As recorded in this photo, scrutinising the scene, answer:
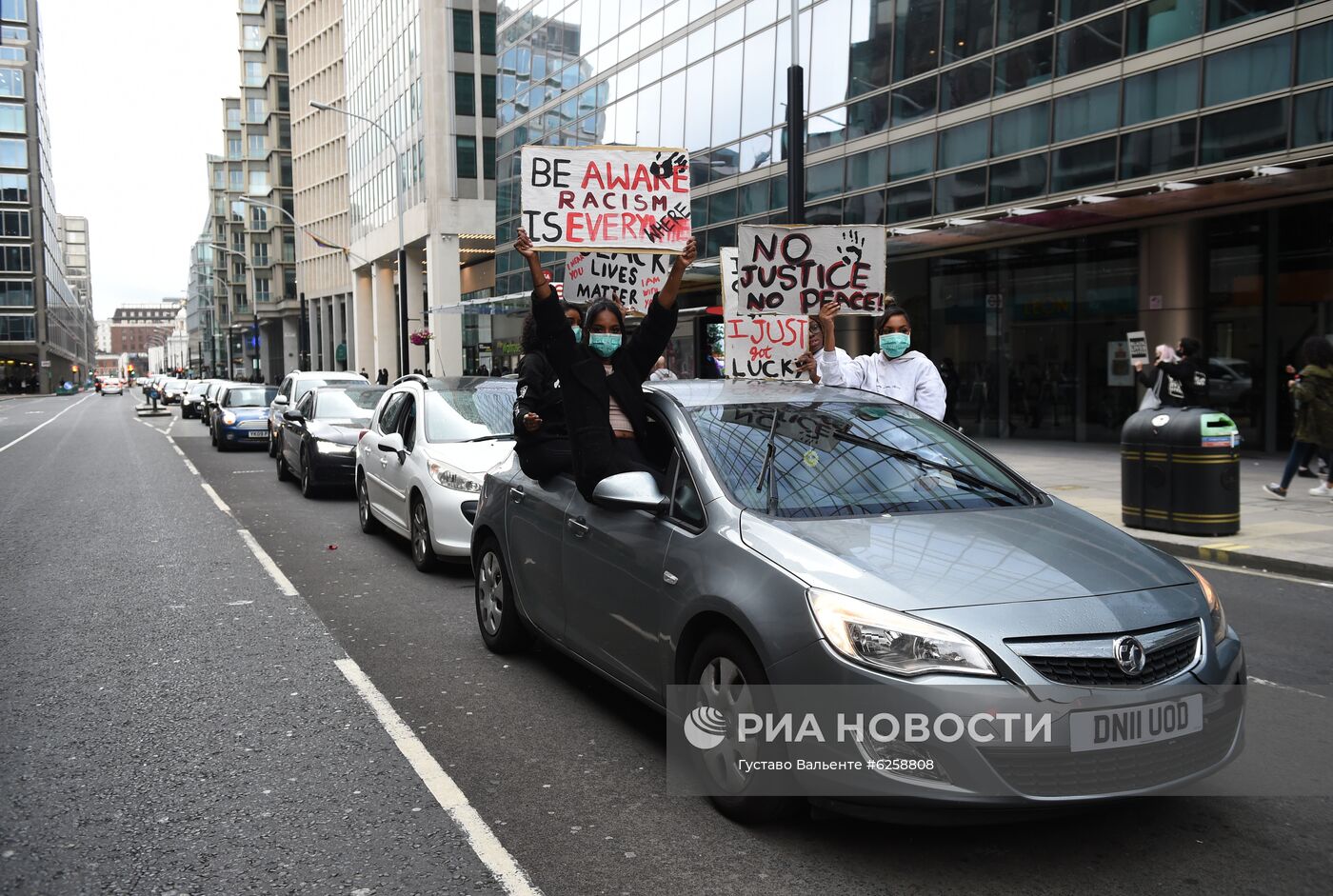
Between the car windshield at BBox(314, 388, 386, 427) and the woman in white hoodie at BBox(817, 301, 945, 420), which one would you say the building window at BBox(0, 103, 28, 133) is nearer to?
the car windshield at BBox(314, 388, 386, 427)

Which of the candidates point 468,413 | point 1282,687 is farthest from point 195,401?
point 1282,687

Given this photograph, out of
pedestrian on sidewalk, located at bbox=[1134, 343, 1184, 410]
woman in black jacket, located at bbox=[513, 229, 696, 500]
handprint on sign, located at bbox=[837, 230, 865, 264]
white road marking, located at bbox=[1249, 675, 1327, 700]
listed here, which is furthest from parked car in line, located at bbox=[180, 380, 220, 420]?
white road marking, located at bbox=[1249, 675, 1327, 700]

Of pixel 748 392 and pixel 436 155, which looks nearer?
pixel 748 392

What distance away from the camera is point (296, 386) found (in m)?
19.9

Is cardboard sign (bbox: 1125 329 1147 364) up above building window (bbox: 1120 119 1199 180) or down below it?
below

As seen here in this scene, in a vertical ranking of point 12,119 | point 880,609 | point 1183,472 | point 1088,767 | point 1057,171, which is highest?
point 12,119

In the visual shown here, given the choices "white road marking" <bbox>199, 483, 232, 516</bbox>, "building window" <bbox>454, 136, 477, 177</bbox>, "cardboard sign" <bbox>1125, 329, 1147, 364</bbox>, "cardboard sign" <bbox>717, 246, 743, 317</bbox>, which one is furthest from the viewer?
"building window" <bbox>454, 136, 477, 177</bbox>

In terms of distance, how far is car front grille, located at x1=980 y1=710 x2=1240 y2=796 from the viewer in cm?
331

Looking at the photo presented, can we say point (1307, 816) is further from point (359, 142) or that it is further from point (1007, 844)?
point (359, 142)

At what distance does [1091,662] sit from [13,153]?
132151mm

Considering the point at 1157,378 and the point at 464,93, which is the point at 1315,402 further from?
the point at 464,93

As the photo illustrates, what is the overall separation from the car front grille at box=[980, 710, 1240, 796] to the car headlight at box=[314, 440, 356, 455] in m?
12.4

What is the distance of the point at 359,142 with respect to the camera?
69.5 m

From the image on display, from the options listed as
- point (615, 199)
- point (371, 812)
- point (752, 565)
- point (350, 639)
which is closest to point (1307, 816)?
point (752, 565)
